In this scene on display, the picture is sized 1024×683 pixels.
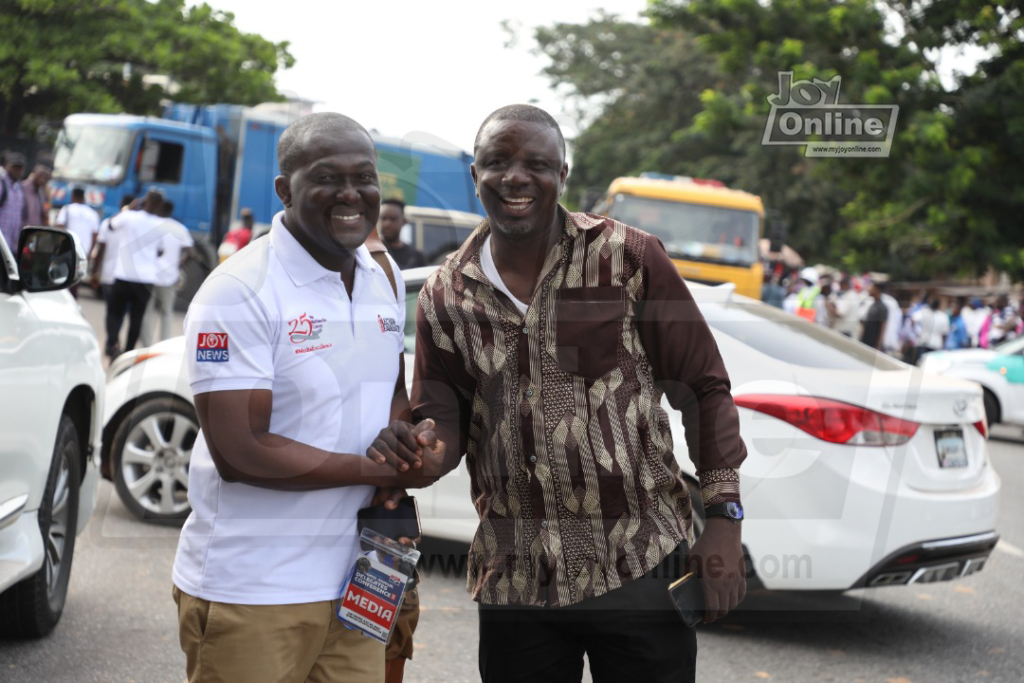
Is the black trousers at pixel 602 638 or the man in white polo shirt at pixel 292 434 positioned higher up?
the man in white polo shirt at pixel 292 434

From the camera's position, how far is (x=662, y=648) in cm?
280

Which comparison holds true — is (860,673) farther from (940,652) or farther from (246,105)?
(246,105)

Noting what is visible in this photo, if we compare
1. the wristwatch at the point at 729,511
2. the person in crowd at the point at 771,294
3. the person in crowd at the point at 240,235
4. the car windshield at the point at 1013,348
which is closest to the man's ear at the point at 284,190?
the wristwatch at the point at 729,511

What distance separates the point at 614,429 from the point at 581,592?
1.27 ft

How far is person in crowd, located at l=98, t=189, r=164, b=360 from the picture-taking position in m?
12.3

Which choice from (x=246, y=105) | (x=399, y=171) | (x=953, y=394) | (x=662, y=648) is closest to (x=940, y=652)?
(x=953, y=394)

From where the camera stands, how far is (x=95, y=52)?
6691mm

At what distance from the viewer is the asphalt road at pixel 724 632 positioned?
4707 mm

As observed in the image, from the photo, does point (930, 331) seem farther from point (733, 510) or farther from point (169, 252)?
point (733, 510)

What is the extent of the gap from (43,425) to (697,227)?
15.9m

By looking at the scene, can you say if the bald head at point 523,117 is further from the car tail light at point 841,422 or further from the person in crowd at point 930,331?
the person in crowd at point 930,331

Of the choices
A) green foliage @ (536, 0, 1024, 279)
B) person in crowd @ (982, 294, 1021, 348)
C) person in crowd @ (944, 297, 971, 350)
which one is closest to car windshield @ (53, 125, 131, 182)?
green foliage @ (536, 0, 1024, 279)

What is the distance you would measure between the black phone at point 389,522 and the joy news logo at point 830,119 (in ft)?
66.3

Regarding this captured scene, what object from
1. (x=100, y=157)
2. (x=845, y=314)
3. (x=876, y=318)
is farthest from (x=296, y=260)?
(x=845, y=314)
